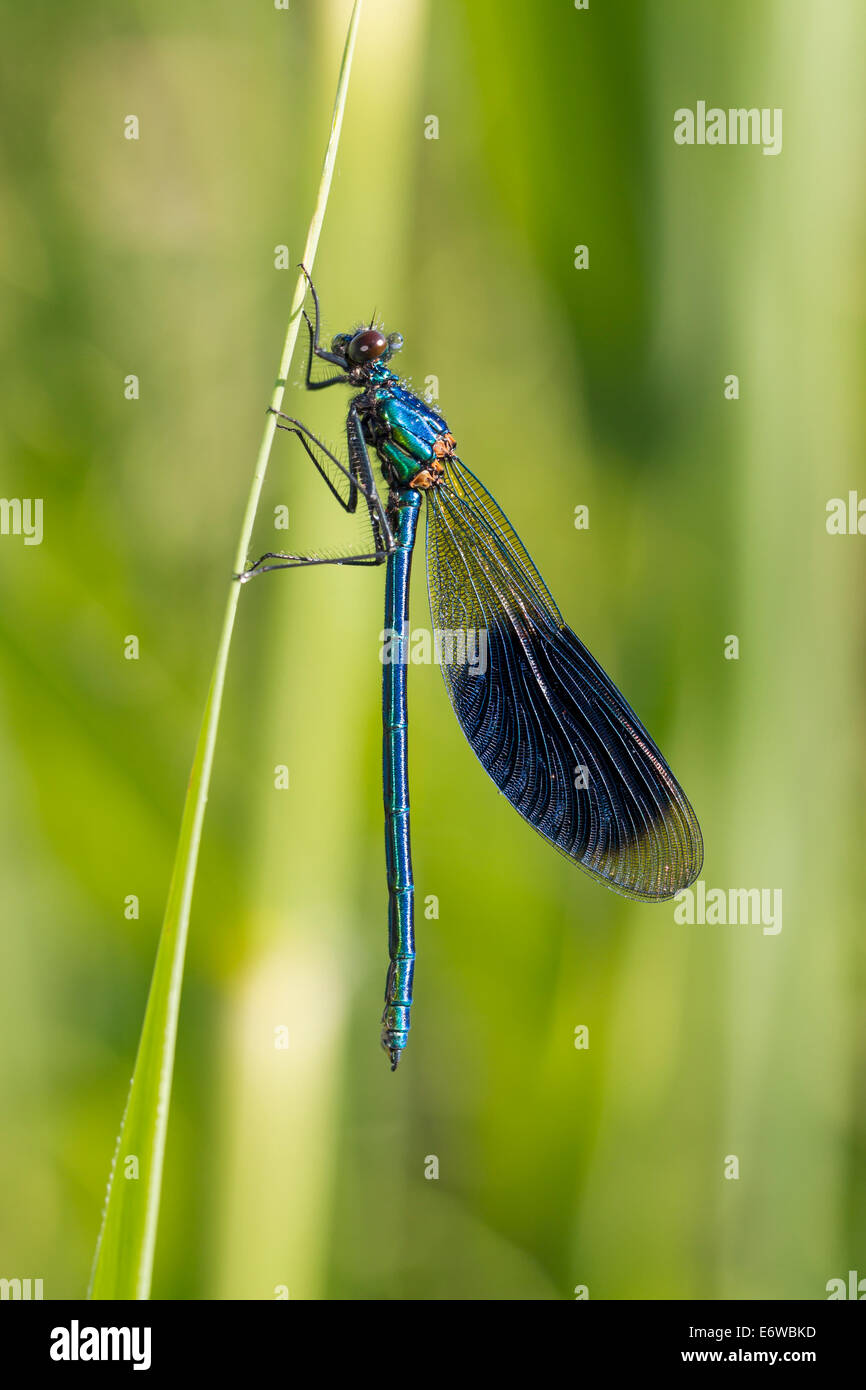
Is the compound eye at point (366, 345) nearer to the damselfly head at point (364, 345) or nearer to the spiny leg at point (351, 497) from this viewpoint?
the damselfly head at point (364, 345)

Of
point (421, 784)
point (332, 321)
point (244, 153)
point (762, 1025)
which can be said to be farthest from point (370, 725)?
point (244, 153)

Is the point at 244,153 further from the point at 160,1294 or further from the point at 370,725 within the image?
the point at 160,1294

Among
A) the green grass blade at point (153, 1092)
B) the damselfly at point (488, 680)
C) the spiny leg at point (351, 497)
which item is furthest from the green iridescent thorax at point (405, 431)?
the green grass blade at point (153, 1092)

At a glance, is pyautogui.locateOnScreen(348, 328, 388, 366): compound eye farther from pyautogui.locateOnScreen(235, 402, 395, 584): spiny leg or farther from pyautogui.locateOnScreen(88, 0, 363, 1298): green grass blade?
pyautogui.locateOnScreen(88, 0, 363, 1298): green grass blade

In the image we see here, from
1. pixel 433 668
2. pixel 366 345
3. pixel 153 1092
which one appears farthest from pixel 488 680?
pixel 153 1092

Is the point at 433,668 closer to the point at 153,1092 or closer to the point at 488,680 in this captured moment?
the point at 488,680

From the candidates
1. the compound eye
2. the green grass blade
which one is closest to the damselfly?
the compound eye
